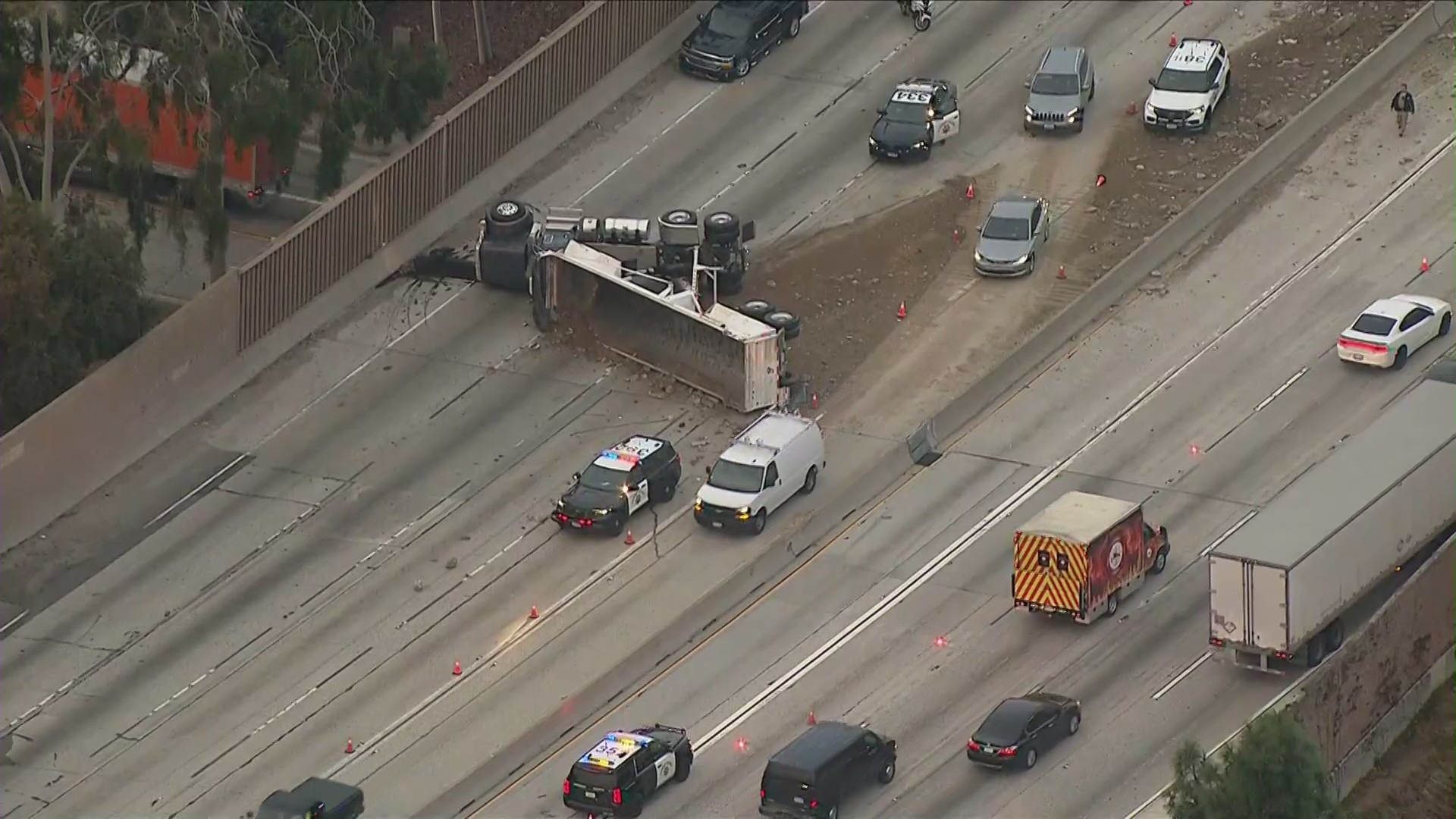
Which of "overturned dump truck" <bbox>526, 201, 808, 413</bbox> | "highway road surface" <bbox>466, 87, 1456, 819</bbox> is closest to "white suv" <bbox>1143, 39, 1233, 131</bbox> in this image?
"highway road surface" <bbox>466, 87, 1456, 819</bbox>

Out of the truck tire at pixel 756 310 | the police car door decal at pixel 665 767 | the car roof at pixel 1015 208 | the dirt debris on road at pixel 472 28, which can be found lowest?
the police car door decal at pixel 665 767

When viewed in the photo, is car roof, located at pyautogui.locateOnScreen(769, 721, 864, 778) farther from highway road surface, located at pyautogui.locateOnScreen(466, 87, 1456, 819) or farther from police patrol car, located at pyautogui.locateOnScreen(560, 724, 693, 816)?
police patrol car, located at pyautogui.locateOnScreen(560, 724, 693, 816)

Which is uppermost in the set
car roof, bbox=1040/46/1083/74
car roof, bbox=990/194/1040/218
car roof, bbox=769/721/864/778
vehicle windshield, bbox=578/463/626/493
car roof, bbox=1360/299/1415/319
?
car roof, bbox=1040/46/1083/74

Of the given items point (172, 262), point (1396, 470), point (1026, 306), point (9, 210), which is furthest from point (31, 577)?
point (1396, 470)

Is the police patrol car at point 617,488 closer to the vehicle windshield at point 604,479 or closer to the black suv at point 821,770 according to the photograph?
the vehicle windshield at point 604,479

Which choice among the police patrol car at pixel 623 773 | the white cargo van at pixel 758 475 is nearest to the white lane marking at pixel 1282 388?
the white cargo van at pixel 758 475

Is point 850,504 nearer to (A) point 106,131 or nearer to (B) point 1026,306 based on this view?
(B) point 1026,306

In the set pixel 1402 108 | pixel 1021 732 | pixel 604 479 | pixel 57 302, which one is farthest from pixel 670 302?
pixel 1402 108
